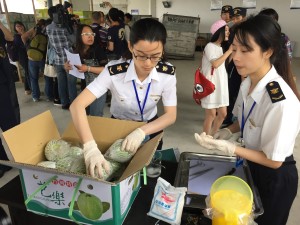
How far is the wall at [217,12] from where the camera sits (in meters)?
6.65

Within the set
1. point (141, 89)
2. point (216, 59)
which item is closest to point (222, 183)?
point (141, 89)

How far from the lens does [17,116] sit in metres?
2.00

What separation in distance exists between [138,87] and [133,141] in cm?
38

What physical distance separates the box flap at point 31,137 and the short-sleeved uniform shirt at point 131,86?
0.83 ft

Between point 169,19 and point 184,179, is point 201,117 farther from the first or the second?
point 169,19

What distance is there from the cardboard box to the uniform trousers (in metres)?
0.46

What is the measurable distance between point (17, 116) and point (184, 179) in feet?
5.27

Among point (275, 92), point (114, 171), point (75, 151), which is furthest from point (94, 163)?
point (275, 92)

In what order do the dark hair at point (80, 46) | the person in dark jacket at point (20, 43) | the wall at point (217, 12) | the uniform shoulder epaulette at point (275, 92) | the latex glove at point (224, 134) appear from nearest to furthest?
the uniform shoulder epaulette at point (275, 92) → the latex glove at point (224, 134) → the dark hair at point (80, 46) → the person in dark jacket at point (20, 43) → the wall at point (217, 12)

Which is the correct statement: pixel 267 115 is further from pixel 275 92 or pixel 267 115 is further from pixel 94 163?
pixel 94 163

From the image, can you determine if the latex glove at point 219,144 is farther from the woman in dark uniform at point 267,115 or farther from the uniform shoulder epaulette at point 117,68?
the uniform shoulder epaulette at point 117,68

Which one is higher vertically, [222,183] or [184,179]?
[222,183]

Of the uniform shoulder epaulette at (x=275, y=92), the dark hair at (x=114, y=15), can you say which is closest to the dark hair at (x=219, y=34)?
the dark hair at (x=114, y=15)

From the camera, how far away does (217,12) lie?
7.81 meters
